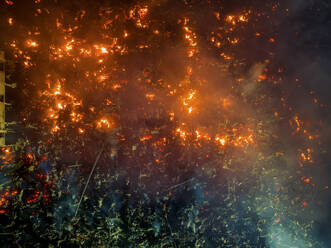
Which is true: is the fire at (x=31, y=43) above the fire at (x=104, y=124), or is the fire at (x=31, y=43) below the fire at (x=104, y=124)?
above

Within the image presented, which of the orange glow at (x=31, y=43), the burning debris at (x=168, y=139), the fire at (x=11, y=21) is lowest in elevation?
the burning debris at (x=168, y=139)

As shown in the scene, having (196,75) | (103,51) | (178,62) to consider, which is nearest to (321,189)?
(196,75)

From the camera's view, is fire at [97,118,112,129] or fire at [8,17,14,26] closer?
fire at [8,17,14,26]

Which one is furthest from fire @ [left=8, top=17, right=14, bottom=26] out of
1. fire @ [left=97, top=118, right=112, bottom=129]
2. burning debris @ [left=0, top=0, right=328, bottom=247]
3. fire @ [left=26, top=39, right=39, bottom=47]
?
fire @ [left=97, top=118, right=112, bottom=129]

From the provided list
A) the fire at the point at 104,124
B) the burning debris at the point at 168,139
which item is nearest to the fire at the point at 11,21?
the burning debris at the point at 168,139

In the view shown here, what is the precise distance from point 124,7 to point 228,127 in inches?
79.2

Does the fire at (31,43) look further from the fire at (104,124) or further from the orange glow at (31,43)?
the fire at (104,124)

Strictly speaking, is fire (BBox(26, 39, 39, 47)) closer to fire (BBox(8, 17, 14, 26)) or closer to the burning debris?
the burning debris

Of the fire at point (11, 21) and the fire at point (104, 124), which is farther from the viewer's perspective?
the fire at point (104, 124)

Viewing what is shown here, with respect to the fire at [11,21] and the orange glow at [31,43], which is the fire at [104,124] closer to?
the orange glow at [31,43]

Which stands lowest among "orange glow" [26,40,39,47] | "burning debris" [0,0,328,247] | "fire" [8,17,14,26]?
"burning debris" [0,0,328,247]

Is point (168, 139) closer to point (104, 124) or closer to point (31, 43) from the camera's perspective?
point (104, 124)

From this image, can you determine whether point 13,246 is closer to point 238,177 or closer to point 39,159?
point 39,159

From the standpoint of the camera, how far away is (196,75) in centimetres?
236
